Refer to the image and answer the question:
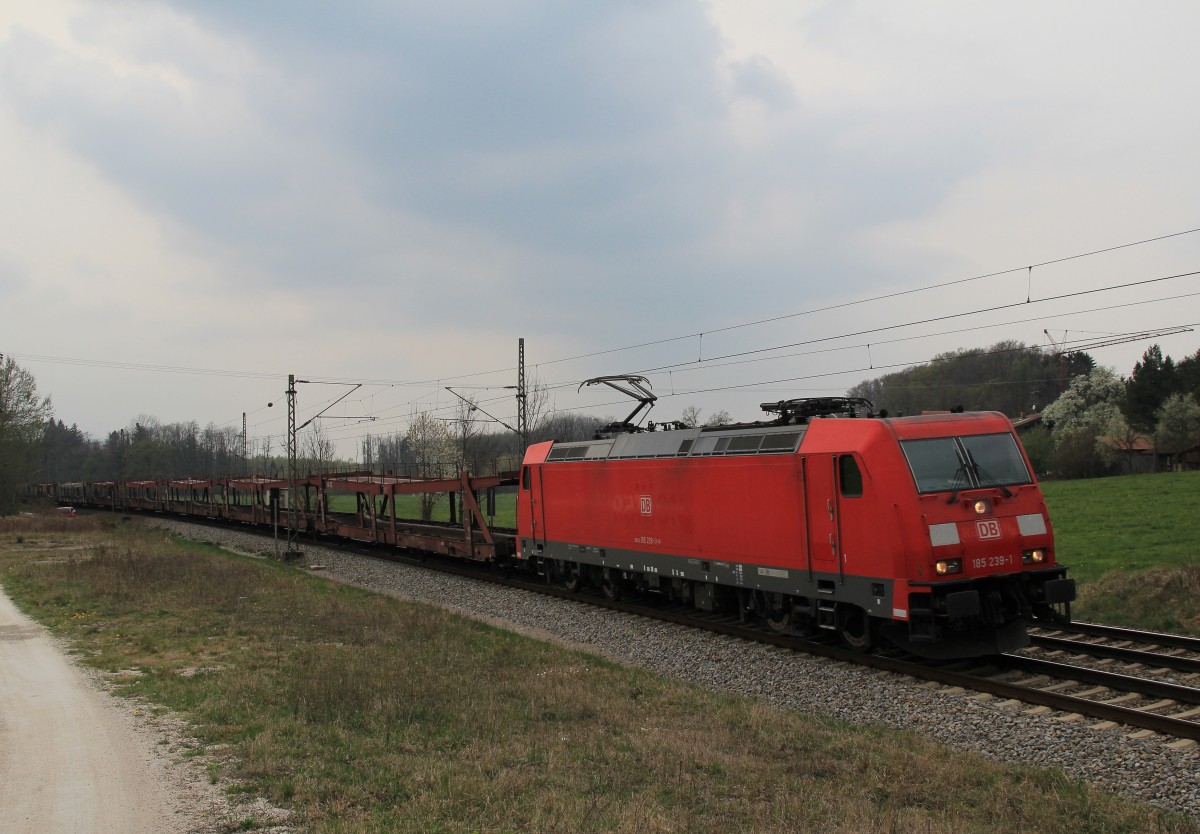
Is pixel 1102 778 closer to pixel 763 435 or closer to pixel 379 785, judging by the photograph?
pixel 379 785

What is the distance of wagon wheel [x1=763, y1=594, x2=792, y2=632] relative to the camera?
567 inches

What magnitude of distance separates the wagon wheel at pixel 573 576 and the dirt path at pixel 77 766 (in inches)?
435

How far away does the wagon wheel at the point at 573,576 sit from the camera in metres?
20.9

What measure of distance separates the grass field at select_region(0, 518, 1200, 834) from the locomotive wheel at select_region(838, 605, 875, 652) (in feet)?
9.02

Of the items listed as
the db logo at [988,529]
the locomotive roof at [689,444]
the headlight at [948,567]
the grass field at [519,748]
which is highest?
the locomotive roof at [689,444]

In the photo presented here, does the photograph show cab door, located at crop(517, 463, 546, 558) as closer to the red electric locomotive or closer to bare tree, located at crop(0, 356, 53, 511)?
the red electric locomotive

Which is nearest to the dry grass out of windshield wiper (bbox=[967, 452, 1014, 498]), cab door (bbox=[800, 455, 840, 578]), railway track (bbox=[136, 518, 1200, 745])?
railway track (bbox=[136, 518, 1200, 745])

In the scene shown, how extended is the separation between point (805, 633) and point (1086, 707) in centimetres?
502

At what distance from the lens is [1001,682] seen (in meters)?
Result: 11.0

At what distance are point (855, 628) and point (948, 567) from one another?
7.73 ft

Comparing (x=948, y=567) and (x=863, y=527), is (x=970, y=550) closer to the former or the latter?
(x=948, y=567)

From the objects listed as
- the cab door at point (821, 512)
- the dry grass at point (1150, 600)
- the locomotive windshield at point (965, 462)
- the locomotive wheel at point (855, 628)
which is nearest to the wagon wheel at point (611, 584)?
the locomotive wheel at point (855, 628)

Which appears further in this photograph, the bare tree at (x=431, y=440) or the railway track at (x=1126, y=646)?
the bare tree at (x=431, y=440)

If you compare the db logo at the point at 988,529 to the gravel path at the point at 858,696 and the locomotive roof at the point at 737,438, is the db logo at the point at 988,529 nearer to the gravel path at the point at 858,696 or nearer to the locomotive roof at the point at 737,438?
the locomotive roof at the point at 737,438
